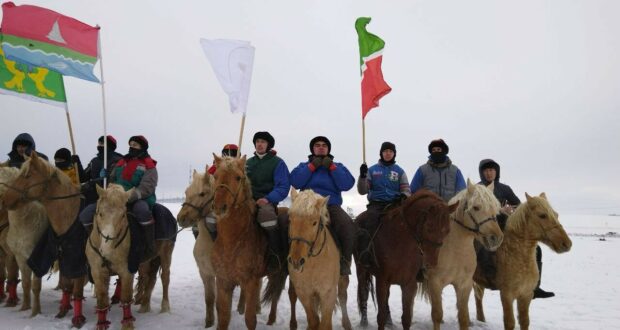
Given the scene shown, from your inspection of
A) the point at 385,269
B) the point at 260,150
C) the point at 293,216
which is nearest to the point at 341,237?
Answer: the point at 385,269

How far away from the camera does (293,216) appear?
4.01 m

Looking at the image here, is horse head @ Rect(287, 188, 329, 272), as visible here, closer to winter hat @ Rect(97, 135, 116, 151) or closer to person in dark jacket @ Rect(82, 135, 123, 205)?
person in dark jacket @ Rect(82, 135, 123, 205)

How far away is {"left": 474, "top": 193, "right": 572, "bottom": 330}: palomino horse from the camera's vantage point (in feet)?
17.5

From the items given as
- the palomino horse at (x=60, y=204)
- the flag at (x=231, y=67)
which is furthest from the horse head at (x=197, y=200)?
the palomino horse at (x=60, y=204)

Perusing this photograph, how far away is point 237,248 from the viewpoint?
187 inches

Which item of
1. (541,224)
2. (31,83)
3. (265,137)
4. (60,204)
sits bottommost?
(541,224)

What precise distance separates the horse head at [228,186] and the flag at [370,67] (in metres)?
3.61

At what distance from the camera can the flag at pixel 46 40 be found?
6.60 meters

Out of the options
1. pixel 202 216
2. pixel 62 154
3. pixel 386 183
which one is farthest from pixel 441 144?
pixel 62 154

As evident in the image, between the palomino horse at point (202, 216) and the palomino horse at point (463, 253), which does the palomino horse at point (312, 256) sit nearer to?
the palomino horse at point (202, 216)

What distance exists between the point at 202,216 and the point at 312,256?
175 centimetres

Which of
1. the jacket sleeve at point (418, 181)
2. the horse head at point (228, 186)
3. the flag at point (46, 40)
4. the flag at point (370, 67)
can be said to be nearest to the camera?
the horse head at point (228, 186)

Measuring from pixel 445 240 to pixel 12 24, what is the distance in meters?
8.56

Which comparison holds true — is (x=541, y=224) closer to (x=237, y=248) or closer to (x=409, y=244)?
(x=409, y=244)
